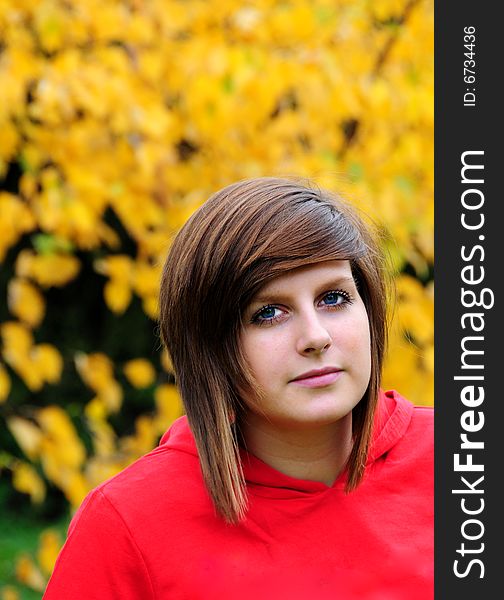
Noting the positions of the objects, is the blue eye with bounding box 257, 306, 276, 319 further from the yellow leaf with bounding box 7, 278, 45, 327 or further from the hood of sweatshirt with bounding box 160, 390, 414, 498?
the yellow leaf with bounding box 7, 278, 45, 327

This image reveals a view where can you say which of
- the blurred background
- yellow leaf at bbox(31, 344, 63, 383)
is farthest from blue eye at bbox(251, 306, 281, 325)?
yellow leaf at bbox(31, 344, 63, 383)

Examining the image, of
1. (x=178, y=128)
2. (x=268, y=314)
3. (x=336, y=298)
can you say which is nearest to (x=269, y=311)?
(x=268, y=314)

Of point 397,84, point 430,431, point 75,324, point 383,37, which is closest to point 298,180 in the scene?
point 430,431

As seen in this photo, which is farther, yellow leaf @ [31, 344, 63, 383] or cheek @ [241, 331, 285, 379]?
yellow leaf @ [31, 344, 63, 383]

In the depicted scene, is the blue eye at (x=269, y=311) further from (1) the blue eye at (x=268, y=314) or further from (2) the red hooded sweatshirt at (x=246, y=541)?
(2) the red hooded sweatshirt at (x=246, y=541)

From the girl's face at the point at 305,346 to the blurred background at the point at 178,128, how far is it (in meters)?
1.34

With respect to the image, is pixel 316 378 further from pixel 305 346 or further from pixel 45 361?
pixel 45 361

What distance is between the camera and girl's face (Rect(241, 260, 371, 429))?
1437 mm

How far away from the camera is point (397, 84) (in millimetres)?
3008

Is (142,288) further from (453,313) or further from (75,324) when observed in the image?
(75,324)

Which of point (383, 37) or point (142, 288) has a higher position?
point (383, 37)

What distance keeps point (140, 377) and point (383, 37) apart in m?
1.34

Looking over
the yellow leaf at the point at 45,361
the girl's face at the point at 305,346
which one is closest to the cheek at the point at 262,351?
the girl's face at the point at 305,346

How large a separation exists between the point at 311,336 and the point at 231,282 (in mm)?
136
